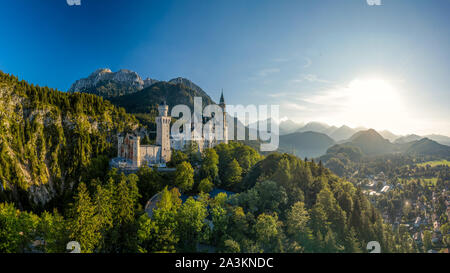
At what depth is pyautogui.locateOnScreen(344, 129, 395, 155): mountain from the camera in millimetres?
180625

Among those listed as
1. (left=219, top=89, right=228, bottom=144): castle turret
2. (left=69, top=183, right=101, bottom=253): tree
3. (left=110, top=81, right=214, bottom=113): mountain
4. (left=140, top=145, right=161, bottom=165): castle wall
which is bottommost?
(left=69, top=183, right=101, bottom=253): tree

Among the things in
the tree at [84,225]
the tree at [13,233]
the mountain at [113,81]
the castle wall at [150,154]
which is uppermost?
the mountain at [113,81]

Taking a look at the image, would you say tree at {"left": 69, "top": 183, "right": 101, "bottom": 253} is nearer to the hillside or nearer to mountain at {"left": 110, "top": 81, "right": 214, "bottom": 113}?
the hillside

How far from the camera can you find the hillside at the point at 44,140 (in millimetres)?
39406

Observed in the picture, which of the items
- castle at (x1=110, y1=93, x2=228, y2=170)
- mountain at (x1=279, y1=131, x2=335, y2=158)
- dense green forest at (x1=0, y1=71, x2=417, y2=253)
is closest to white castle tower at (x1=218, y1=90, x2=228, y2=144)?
castle at (x1=110, y1=93, x2=228, y2=170)

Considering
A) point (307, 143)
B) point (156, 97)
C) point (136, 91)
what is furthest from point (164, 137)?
point (136, 91)

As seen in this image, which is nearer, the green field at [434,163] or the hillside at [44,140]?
the hillside at [44,140]

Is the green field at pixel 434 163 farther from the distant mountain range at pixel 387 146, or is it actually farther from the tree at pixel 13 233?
the tree at pixel 13 233

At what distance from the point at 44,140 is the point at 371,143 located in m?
217

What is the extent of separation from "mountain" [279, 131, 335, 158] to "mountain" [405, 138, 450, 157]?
53514 mm

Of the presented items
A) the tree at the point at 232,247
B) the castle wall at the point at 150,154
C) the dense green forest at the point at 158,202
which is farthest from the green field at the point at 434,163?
the tree at the point at 232,247

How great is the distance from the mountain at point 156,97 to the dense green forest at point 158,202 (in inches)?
2464
